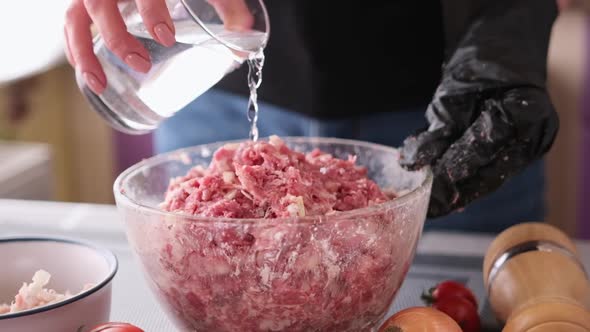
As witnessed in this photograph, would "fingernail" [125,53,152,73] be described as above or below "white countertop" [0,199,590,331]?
above

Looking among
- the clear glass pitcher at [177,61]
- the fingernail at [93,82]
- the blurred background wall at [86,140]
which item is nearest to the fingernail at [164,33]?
the clear glass pitcher at [177,61]

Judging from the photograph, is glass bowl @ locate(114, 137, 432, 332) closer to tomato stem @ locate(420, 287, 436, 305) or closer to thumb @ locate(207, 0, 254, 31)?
tomato stem @ locate(420, 287, 436, 305)

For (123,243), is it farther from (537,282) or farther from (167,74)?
(537,282)

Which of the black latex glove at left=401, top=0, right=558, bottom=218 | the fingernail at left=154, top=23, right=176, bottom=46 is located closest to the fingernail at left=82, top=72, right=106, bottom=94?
the fingernail at left=154, top=23, right=176, bottom=46

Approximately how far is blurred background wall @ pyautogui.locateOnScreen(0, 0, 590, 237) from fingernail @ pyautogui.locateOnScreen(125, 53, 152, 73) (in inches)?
60.8

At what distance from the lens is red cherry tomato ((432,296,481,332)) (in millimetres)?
903

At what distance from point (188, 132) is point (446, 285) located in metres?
0.79

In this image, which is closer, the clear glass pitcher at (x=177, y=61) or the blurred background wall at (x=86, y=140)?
the clear glass pitcher at (x=177, y=61)

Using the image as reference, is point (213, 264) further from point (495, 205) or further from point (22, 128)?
point (22, 128)

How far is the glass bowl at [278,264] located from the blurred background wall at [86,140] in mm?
1647

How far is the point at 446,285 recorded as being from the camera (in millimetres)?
963

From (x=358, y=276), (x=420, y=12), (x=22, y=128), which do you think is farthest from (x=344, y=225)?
(x=22, y=128)

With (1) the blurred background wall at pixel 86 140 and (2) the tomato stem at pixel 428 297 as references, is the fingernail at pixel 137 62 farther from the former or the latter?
(1) the blurred background wall at pixel 86 140

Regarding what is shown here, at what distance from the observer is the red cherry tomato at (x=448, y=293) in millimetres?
943
